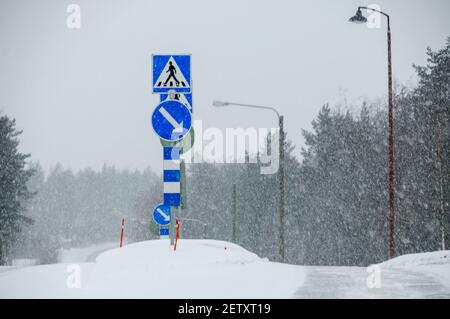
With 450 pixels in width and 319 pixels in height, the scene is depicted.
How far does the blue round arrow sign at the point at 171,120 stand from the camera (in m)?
12.5

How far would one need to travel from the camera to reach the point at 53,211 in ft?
528

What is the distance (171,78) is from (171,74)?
10 cm

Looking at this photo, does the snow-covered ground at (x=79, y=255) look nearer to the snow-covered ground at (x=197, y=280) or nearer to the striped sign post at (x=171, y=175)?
the striped sign post at (x=171, y=175)

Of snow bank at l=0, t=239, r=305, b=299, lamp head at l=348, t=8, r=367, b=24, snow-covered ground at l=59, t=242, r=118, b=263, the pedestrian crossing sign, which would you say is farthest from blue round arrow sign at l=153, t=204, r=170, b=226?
snow-covered ground at l=59, t=242, r=118, b=263

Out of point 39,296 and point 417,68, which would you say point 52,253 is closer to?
point 417,68

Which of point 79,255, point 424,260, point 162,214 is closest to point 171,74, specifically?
point 162,214

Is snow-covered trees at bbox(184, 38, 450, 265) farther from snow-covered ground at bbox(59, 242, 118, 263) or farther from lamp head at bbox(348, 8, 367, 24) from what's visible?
snow-covered ground at bbox(59, 242, 118, 263)

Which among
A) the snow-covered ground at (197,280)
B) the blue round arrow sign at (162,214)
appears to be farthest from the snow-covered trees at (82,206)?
the snow-covered ground at (197,280)

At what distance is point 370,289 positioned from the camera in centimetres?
873

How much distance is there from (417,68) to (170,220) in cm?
3727

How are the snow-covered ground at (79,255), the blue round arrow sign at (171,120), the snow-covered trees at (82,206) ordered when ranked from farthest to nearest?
1. the snow-covered trees at (82,206)
2. the snow-covered ground at (79,255)
3. the blue round arrow sign at (171,120)

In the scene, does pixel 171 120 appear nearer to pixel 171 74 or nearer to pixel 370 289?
pixel 171 74

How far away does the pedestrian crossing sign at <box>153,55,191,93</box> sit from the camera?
13961 mm
